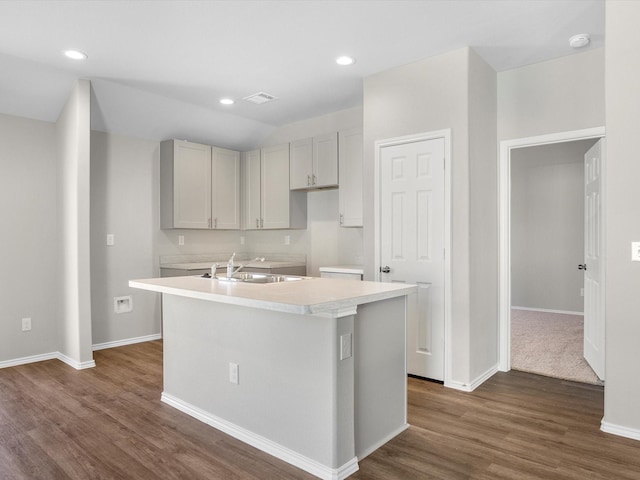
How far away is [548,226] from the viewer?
21.6 feet

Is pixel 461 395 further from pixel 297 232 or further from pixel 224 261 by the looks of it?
pixel 224 261

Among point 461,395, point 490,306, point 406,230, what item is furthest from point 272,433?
point 490,306

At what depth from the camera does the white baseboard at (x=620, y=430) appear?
8.16 ft

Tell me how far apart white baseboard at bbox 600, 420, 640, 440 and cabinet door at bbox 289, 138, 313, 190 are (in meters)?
3.48

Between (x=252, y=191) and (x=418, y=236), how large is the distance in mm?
2742

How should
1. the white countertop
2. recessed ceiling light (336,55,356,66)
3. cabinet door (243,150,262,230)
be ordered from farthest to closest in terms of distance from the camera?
cabinet door (243,150,262,230), recessed ceiling light (336,55,356,66), the white countertop

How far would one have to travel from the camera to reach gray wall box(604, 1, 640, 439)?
8.11ft

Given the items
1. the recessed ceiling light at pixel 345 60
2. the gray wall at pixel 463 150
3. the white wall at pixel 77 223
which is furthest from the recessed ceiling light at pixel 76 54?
the gray wall at pixel 463 150

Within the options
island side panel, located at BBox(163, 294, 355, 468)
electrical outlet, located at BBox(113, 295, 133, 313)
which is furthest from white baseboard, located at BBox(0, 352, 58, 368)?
island side panel, located at BBox(163, 294, 355, 468)

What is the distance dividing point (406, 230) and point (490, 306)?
3.18 ft

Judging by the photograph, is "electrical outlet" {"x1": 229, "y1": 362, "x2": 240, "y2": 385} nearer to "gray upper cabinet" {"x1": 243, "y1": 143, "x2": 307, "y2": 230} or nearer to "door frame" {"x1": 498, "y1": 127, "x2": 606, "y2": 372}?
"door frame" {"x1": 498, "y1": 127, "x2": 606, "y2": 372}

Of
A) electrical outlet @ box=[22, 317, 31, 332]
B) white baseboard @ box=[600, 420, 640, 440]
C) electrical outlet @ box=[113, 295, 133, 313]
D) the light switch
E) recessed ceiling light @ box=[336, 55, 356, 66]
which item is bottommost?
white baseboard @ box=[600, 420, 640, 440]

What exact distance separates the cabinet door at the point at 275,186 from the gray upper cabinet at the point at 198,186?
421mm

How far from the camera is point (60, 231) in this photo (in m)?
4.31
